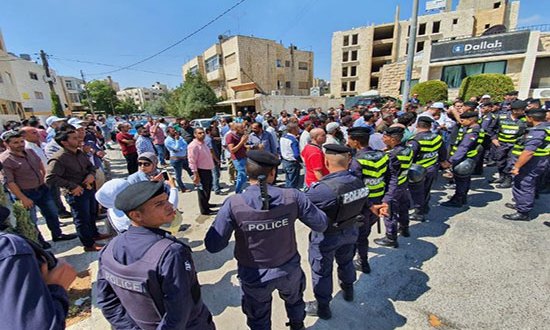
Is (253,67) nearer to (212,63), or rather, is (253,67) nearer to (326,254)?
(212,63)

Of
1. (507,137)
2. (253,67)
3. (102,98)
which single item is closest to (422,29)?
(253,67)

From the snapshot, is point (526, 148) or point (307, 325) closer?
point (307, 325)

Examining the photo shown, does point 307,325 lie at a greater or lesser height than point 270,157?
lesser

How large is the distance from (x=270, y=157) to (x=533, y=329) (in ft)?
10.0

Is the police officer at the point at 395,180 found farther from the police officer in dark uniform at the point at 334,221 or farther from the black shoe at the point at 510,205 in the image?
the black shoe at the point at 510,205

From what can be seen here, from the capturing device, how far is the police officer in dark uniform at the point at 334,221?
7.43 feet

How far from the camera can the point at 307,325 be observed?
2.54m

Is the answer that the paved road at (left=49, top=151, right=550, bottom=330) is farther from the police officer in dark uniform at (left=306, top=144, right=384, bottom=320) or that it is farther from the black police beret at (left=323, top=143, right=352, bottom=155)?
the black police beret at (left=323, top=143, right=352, bottom=155)

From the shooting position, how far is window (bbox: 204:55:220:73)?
35.7 m

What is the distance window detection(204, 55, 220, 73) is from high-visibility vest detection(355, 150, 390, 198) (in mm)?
36562

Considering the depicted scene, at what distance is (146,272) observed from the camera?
49.5 inches

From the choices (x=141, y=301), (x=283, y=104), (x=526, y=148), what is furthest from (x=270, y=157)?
(x=283, y=104)

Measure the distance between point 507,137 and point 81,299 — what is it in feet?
27.8

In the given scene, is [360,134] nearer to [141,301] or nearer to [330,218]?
[330,218]
